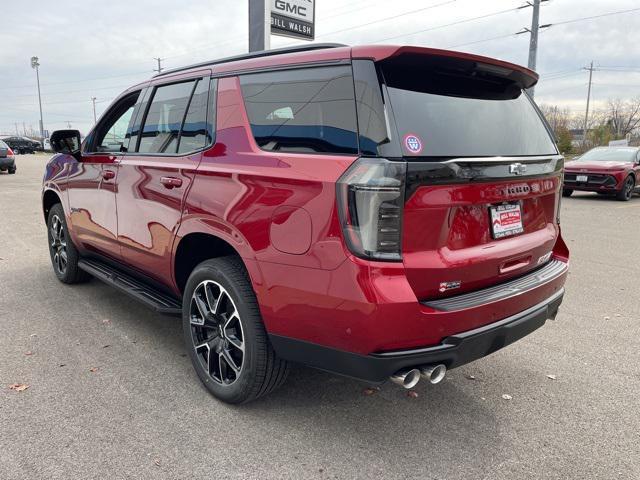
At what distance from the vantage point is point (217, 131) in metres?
3.01

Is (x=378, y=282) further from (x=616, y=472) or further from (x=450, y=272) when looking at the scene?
(x=616, y=472)

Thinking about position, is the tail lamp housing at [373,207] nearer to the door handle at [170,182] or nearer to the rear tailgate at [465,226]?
the rear tailgate at [465,226]

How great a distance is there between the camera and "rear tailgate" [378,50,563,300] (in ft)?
7.45

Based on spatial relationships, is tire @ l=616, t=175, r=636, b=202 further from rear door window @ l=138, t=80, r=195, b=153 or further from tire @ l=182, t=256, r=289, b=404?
tire @ l=182, t=256, r=289, b=404

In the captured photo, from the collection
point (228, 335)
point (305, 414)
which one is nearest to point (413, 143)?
point (228, 335)

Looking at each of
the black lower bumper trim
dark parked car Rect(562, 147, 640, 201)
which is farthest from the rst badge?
dark parked car Rect(562, 147, 640, 201)

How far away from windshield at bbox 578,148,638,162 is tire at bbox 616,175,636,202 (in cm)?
64

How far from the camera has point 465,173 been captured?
2350mm

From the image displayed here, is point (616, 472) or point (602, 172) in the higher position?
point (602, 172)

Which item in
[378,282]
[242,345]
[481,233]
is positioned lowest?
[242,345]

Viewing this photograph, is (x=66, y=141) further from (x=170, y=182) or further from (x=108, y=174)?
(x=170, y=182)

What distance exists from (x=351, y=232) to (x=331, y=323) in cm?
43

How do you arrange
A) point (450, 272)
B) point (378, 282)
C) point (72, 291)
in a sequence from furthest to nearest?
point (72, 291) → point (450, 272) → point (378, 282)

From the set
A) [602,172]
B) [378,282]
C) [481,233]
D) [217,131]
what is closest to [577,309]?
[481,233]
